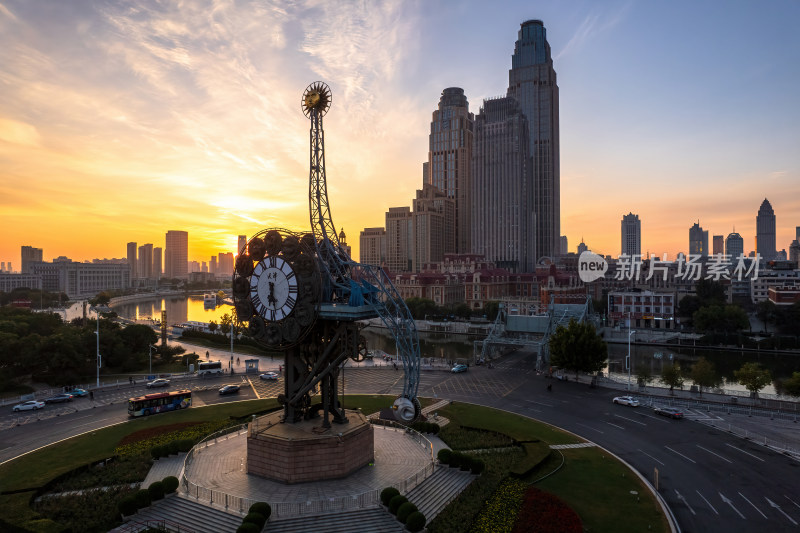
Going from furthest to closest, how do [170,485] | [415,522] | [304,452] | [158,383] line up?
[158,383] < [304,452] < [170,485] < [415,522]

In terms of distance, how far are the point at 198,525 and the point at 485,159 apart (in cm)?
17559

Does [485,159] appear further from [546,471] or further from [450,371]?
[546,471]

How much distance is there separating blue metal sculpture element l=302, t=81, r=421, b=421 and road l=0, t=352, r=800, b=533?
1654cm

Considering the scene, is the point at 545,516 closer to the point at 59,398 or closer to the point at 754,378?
the point at 754,378

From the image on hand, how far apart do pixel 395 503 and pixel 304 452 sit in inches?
243

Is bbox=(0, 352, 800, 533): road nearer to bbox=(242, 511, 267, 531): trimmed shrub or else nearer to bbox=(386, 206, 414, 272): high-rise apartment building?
bbox=(242, 511, 267, 531): trimmed shrub

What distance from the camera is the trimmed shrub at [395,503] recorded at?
78.9 ft

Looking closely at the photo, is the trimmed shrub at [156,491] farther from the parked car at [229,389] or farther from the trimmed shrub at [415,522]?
the parked car at [229,389]

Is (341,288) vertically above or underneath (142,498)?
above

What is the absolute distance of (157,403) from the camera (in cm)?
4466

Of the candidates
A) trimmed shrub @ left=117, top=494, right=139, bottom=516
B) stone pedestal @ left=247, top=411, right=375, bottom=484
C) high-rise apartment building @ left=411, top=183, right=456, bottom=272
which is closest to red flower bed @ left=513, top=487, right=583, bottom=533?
stone pedestal @ left=247, top=411, right=375, bottom=484

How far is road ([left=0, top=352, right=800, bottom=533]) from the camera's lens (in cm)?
2628

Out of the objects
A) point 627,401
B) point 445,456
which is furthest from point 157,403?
point 627,401

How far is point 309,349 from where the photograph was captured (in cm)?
3039
